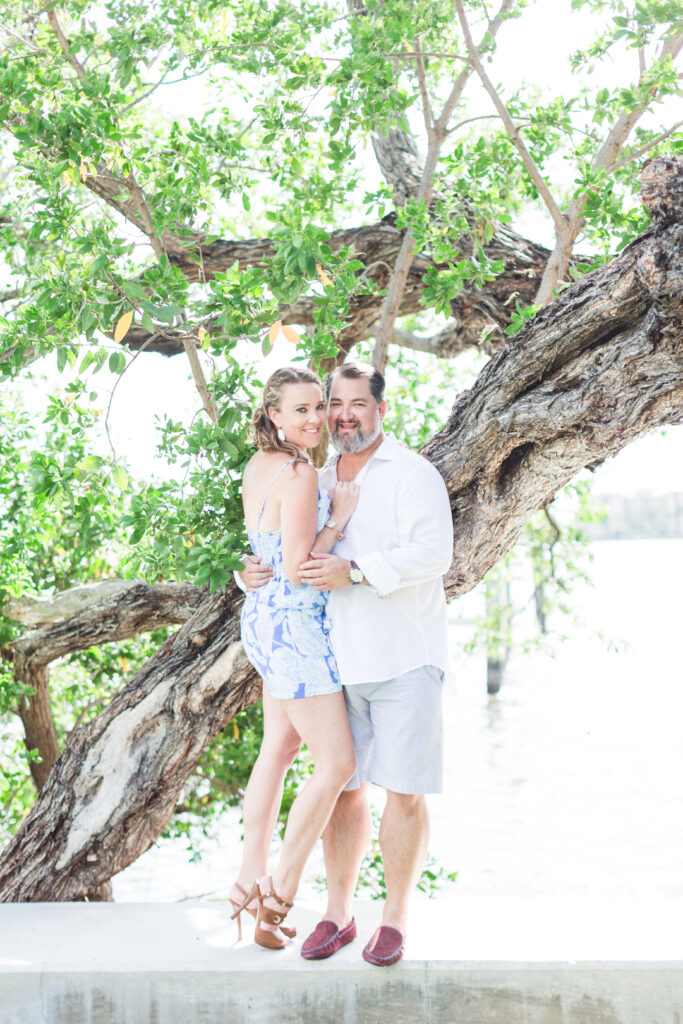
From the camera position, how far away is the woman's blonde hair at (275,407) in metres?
2.95

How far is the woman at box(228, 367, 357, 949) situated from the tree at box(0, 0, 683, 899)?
25cm

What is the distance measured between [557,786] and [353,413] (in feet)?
39.5

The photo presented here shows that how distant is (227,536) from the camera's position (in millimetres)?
3207

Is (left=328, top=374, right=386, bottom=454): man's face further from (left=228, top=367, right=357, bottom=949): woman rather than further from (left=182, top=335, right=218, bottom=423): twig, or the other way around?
(left=182, top=335, right=218, bottom=423): twig

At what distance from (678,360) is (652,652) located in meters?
25.5

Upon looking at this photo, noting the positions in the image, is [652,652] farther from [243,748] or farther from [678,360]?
[678,360]

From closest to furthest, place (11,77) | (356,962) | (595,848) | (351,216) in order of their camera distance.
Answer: (356,962) → (11,77) → (351,216) → (595,848)

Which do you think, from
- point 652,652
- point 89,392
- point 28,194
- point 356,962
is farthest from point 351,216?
point 652,652

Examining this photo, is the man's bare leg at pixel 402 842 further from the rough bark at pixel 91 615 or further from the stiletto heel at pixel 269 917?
the rough bark at pixel 91 615

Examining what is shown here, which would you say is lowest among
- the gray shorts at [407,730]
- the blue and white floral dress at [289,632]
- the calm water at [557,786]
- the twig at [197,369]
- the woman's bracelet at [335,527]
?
the calm water at [557,786]

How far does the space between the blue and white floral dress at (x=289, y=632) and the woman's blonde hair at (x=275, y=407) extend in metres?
0.10

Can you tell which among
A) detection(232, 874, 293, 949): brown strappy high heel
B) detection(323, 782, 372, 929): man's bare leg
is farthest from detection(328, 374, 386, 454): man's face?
detection(232, 874, 293, 949): brown strappy high heel

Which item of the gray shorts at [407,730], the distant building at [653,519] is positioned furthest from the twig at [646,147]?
the distant building at [653,519]

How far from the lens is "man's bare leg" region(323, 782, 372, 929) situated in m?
2.97
